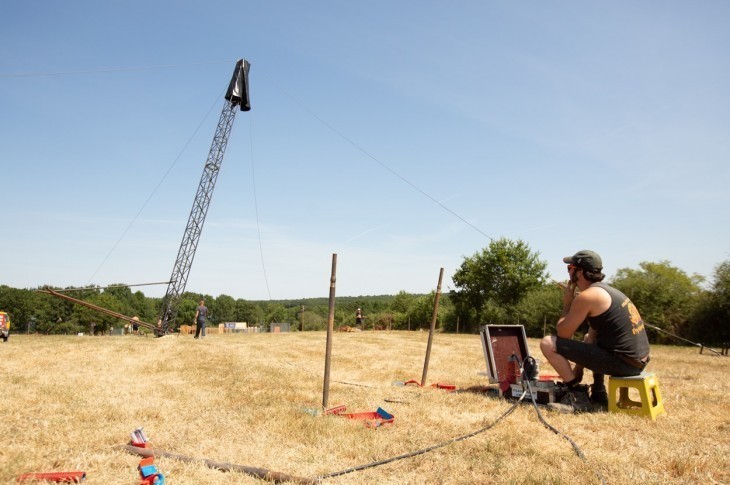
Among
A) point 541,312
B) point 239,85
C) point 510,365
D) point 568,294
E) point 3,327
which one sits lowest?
point 3,327

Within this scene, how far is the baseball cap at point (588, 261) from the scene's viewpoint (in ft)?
19.4

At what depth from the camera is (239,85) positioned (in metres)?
41.4

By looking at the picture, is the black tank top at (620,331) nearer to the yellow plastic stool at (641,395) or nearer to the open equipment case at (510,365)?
the yellow plastic stool at (641,395)

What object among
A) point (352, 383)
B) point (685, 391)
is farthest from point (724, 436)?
point (352, 383)

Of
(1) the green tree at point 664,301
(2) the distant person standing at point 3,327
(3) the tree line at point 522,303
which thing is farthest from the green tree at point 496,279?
(2) the distant person standing at point 3,327

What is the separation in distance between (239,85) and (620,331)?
4134cm

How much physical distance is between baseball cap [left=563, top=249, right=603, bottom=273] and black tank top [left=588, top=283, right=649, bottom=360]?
35 cm

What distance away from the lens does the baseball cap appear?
19.4ft

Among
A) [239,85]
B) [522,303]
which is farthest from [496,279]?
[239,85]

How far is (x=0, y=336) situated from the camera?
19.8 metres

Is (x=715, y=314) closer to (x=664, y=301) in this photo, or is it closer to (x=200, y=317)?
(x=664, y=301)

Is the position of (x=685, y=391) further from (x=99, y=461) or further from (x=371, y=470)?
(x=99, y=461)

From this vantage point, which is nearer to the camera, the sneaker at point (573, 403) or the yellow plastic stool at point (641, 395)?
the yellow plastic stool at point (641, 395)

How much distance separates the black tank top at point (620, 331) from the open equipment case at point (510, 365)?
3.13 feet
